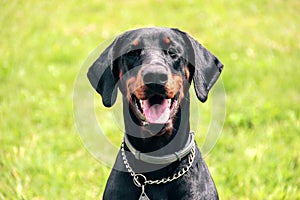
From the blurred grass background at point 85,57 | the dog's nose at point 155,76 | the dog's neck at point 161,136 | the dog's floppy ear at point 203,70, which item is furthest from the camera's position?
the blurred grass background at point 85,57

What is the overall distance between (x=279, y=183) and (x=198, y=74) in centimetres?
158

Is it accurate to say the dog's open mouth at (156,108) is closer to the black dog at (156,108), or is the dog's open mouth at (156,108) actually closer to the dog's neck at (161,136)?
the black dog at (156,108)

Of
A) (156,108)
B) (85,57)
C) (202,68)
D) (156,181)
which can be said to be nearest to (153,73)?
(156,108)

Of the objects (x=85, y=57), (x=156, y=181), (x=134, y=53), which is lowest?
(x=85, y=57)

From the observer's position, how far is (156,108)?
318 centimetres

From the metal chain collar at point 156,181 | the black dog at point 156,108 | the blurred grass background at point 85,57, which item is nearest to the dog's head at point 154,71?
the black dog at point 156,108

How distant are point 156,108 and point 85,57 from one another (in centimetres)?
489

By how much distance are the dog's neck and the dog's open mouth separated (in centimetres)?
11

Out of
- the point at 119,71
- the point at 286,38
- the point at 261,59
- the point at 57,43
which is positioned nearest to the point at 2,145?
the point at 119,71

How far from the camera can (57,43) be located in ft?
27.7

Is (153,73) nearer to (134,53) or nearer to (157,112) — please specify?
(157,112)

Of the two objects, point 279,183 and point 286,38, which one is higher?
point 279,183

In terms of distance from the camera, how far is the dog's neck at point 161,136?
3.32 metres

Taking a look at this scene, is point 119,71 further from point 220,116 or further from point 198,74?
point 220,116
